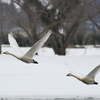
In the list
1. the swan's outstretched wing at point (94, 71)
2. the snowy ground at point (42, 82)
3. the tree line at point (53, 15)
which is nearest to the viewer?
the swan's outstretched wing at point (94, 71)

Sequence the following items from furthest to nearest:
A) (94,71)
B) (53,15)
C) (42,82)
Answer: (53,15)
(42,82)
(94,71)

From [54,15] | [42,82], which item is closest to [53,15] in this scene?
[54,15]

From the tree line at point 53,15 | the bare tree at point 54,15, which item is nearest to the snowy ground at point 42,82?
the tree line at point 53,15

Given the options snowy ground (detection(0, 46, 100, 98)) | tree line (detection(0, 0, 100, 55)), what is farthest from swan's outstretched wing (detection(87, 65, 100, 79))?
tree line (detection(0, 0, 100, 55))

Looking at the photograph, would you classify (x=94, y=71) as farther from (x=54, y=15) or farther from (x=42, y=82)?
(x=54, y=15)

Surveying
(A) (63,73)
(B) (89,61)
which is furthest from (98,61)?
(A) (63,73)

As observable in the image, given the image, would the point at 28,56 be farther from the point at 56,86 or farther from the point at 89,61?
the point at 89,61

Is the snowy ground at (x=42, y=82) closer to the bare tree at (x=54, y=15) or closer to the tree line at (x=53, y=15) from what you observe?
the tree line at (x=53, y=15)

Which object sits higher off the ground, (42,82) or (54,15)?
(54,15)

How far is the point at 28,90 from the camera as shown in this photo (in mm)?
12344

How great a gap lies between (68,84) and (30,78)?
1554mm

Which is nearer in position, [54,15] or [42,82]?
[42,82]

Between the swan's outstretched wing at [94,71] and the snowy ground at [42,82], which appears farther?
the snowy ground at [42,82]

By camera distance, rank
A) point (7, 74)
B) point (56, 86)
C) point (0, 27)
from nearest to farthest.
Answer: point (56, 86), point (7, 74), point (0, 27)
